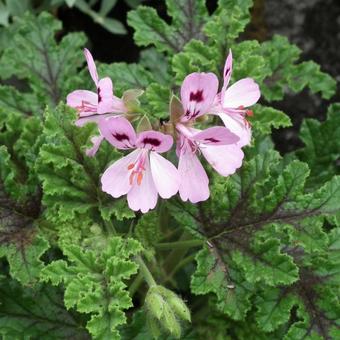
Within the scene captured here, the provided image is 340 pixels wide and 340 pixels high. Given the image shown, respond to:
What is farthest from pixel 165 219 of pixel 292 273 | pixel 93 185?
pixel 292 273

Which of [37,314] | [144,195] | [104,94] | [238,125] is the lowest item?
[37,314]

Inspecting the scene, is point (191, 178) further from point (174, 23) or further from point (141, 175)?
point (174, 23)

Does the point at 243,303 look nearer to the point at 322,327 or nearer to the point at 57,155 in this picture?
the point at 322,327

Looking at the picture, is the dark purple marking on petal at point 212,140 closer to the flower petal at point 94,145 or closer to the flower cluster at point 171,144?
the flower cluster at point 171,144


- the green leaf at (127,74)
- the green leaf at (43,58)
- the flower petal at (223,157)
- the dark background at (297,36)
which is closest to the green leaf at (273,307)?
the flower petal at (223,157)

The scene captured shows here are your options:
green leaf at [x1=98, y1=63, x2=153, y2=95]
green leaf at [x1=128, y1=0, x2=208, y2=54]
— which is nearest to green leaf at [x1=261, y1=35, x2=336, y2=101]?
green leaf at [x1=128, y1=0, x2=208, y2=54]

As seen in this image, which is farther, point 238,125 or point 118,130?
point 238,125

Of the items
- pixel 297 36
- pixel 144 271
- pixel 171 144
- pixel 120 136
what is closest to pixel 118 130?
pixel 120 136
